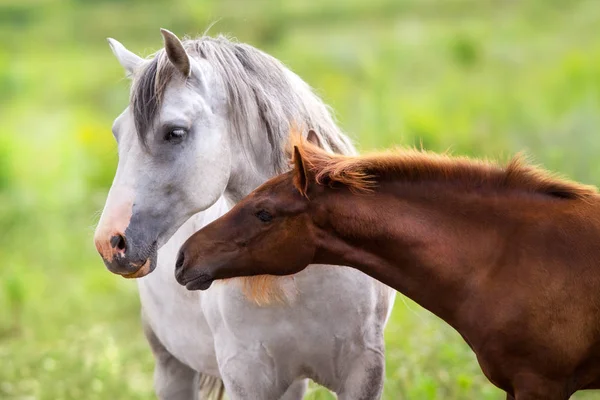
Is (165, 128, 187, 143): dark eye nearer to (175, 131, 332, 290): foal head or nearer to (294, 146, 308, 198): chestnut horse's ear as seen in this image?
(175, 131, 332, 290): foal head

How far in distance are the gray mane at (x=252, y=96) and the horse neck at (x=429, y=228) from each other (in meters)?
0.51

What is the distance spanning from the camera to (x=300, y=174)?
12.9ft

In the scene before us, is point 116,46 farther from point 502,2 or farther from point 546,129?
point 502,2

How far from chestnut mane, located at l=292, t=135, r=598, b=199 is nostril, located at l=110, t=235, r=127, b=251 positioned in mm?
729

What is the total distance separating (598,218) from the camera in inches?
157

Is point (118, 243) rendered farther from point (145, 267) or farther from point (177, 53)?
point (177, 53)

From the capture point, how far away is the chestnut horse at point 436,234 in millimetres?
3914

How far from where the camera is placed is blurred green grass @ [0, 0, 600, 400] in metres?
7.32

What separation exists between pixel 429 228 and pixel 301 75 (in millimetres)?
9803

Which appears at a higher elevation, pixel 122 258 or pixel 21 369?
pixel 122 258

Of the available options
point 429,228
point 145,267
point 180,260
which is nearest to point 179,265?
point 180,260

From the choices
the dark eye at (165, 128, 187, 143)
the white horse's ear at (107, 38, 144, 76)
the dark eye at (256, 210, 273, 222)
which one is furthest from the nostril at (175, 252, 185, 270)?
the white horse's ear at (107, 38, 144, 76)

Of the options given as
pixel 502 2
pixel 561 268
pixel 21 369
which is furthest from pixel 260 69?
pixel 502 2

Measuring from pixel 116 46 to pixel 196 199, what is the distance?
867 millimetres
